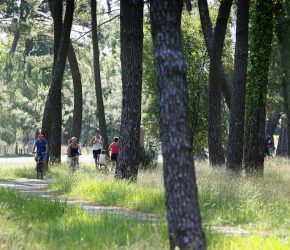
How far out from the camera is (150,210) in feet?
44.8

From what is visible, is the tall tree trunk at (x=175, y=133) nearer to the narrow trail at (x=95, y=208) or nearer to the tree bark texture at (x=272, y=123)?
the narrow trail at (x=95, y=208)

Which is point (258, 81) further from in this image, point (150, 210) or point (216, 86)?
point (150, 210)

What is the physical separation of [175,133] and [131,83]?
1030cm

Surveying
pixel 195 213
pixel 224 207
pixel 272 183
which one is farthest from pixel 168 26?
pixel 272 183

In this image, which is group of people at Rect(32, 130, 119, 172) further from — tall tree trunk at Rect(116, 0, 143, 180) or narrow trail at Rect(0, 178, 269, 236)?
tall tree trunk at Rect(116, 0, 143, 180)

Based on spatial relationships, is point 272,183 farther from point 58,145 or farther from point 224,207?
point 58,145

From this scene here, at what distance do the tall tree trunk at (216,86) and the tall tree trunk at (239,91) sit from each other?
2.06 meters

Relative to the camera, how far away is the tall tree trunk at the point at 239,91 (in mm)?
20438

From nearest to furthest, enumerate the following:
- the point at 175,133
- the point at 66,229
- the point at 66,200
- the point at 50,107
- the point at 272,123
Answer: the point at 175,133, the point at 66,229, the point at 66,200, the point at 50,107, the point at 272,123

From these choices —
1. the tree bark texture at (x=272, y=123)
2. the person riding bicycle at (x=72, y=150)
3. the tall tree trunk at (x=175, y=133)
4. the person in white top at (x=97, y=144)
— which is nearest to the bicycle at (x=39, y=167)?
the person riding bicycle at (x=72, y=150)

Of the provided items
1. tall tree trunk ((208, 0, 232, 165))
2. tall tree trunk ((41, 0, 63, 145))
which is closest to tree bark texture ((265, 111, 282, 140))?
tall tree trunk ((41, 0, 63, 145))

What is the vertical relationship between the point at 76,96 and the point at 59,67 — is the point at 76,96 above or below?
below

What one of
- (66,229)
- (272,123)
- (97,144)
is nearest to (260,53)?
(97,144)

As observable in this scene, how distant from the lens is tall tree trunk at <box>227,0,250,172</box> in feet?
67.1
